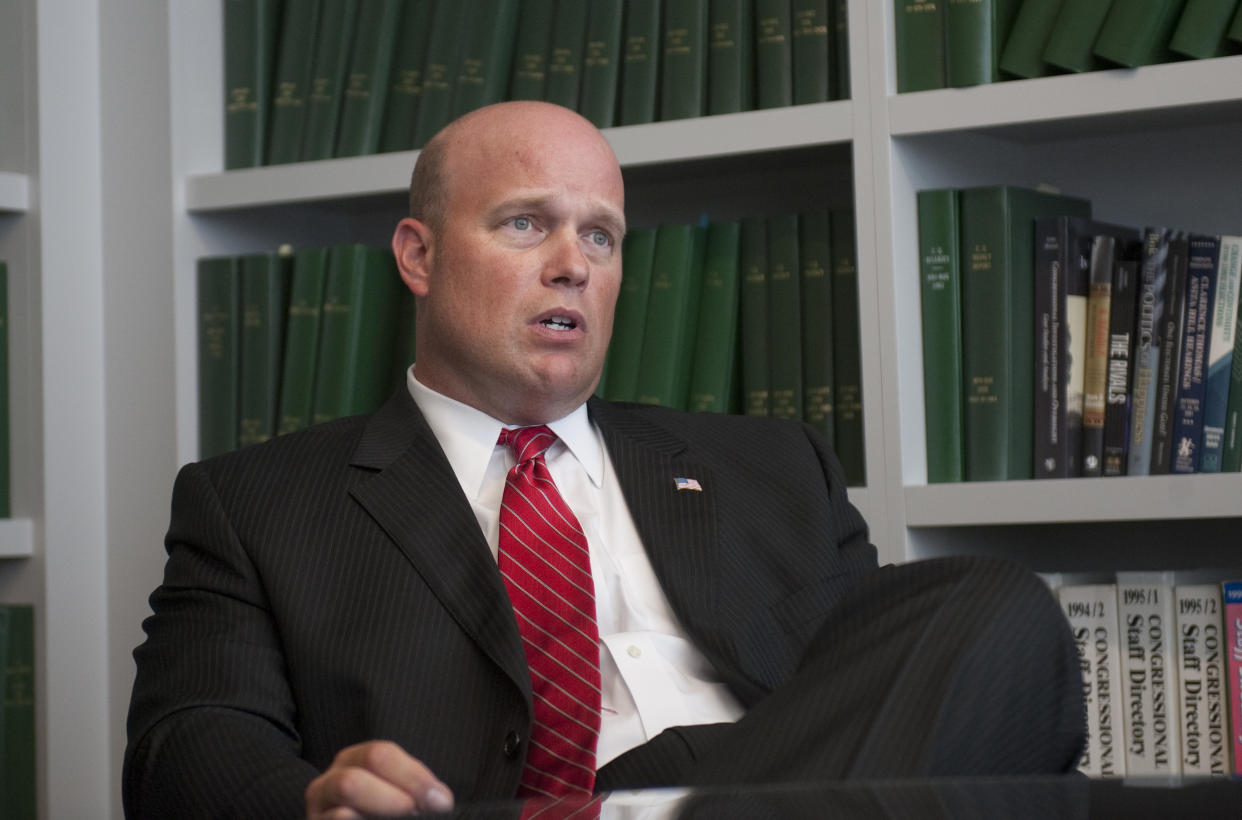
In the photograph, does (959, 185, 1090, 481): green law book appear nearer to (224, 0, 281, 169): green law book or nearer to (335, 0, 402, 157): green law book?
(335, 0, 402, 157): green law book

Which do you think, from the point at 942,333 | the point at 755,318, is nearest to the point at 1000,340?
the point at 942,333

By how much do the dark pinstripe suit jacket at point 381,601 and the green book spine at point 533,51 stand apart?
0.61 meters

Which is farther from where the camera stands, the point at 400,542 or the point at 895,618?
the point at 400,542

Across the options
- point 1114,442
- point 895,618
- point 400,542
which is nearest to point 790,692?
point 895,618

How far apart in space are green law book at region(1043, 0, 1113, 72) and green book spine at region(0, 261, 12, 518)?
1495 mm

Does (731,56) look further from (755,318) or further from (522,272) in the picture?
(522,272)

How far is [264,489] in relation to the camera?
1.48 meters

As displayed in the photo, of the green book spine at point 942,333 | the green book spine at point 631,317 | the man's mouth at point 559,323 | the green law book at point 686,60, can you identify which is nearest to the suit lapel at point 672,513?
the man's mouth at point 559,323

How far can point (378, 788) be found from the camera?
984mm

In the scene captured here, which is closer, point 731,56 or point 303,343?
point 731,56

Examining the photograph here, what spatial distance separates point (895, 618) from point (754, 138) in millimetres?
897

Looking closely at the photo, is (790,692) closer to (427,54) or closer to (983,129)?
(983,129)

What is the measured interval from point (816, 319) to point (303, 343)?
0.78m

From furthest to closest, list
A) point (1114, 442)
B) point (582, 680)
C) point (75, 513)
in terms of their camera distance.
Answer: point (75, 513) → point (1114, 442) → point (582, 680)
